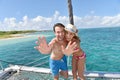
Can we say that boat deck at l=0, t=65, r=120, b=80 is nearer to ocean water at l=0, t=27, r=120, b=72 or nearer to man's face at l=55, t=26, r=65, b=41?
man's face at l=55, t=26, r=65, b=41

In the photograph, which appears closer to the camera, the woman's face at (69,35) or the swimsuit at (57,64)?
the woman's face at (69,35)

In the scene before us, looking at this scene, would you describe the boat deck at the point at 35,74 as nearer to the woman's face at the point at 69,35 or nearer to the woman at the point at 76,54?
the woman at the point at 76,54

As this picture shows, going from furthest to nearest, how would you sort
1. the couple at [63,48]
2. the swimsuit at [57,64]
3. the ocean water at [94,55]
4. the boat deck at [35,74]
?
the ocean water at [94,55] < the boat deck at [35,74] < the swimsuit at [57,64] < the couple at [63,48]

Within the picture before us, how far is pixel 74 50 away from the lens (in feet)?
11.5

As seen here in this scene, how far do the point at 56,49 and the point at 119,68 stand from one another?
23.9 feet

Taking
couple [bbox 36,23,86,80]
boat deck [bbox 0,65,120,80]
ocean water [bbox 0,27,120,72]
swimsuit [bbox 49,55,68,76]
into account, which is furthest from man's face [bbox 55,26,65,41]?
ocean water [bbox 0,27,120,72]

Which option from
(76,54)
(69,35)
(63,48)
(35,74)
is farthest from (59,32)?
(35,74)

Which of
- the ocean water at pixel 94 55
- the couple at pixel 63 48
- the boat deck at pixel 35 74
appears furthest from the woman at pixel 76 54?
the ocean water at pixel 94 55

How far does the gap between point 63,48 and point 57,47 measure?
134 mm

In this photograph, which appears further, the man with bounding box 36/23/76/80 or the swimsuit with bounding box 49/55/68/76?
the swimsuit with bounding box 49/55/68/76

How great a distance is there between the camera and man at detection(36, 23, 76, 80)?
354 centimetres

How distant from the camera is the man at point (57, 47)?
Answer: 3541mm

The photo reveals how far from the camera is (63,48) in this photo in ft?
12.0

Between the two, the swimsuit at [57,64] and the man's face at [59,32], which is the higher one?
the man's face at [59,32]
